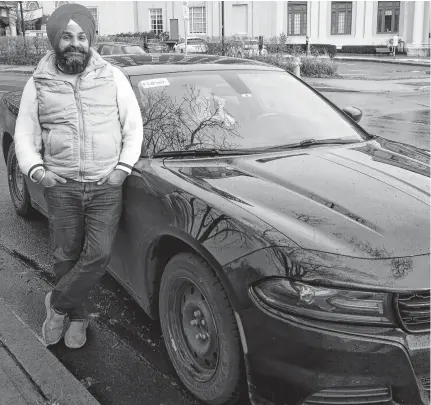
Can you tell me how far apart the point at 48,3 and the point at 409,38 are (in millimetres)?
30001

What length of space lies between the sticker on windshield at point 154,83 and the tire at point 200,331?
53.6 inches

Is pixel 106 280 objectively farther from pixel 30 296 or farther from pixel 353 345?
pixel 353 345

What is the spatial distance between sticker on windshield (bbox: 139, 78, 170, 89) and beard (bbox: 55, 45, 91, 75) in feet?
2.16

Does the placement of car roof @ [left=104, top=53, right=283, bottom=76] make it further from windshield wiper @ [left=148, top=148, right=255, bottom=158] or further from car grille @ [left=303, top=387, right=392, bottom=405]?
car grille @ [left=303, top=387, right=392, bottom=405]

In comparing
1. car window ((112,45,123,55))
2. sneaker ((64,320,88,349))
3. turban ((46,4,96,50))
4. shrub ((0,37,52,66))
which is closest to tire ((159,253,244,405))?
sneaker ((64,320,88,349))

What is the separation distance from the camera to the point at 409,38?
4584 cm

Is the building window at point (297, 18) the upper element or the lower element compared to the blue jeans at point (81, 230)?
upper

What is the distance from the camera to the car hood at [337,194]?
243 cm

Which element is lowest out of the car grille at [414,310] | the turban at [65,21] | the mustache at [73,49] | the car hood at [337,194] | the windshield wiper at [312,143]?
the car grille at [414,310]

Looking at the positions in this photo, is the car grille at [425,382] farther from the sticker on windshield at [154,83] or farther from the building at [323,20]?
the building at [323,20]

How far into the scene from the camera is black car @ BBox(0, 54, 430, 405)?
2.24m

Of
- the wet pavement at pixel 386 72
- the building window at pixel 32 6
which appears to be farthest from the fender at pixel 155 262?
the building window at pixel 32 6

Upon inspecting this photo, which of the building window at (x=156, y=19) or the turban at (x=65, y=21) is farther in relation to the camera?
the building window at (x=156, y=19)

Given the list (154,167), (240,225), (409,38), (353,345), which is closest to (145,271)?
(154,167)
